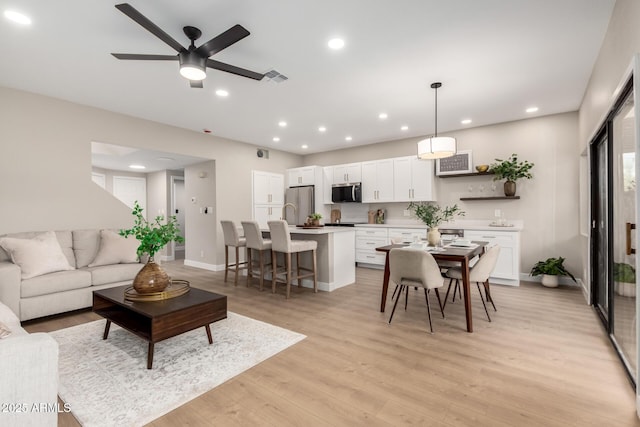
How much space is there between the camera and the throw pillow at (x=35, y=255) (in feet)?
10.9

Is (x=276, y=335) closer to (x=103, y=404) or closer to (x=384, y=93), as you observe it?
(x=103, y=404)

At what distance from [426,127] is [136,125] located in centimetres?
500

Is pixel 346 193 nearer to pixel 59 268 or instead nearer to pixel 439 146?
pixel 439 146

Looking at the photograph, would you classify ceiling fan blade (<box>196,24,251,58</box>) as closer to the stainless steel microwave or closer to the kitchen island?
the kitchen island

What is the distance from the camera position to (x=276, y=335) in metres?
2.89

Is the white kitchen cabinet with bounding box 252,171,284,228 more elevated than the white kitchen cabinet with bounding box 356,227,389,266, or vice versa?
the white kitchen cabinet with bounding box 252,171,284,228

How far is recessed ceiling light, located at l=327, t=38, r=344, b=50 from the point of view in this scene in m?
2.77

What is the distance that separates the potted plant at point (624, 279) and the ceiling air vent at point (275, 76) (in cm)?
352

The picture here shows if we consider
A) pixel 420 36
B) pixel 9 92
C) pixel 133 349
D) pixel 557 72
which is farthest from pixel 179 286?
pixel 557 72

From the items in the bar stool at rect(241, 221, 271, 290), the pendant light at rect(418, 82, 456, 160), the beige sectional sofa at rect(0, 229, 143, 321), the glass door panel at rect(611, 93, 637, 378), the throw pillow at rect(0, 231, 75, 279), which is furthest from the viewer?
the bar stool at rect(241, 221, 271, 290)

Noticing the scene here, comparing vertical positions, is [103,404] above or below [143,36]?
below

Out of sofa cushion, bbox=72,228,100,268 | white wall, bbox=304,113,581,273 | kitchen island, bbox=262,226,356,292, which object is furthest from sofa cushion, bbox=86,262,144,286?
white wall, bbox=304,113,581,273

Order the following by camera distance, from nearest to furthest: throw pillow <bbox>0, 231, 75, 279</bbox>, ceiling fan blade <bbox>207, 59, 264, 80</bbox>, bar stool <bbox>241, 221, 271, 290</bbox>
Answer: ceiling fan blade <bbox>207, 59, 264, 80</bbox>
throw pillow <bbox>0, 231, 75, 279</bbox>
bar stool <bbox>241, 221, 271, 290</bbox>

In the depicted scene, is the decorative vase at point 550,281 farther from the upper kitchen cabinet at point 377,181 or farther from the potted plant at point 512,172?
the upper kitchen cabinet at point 377,181
